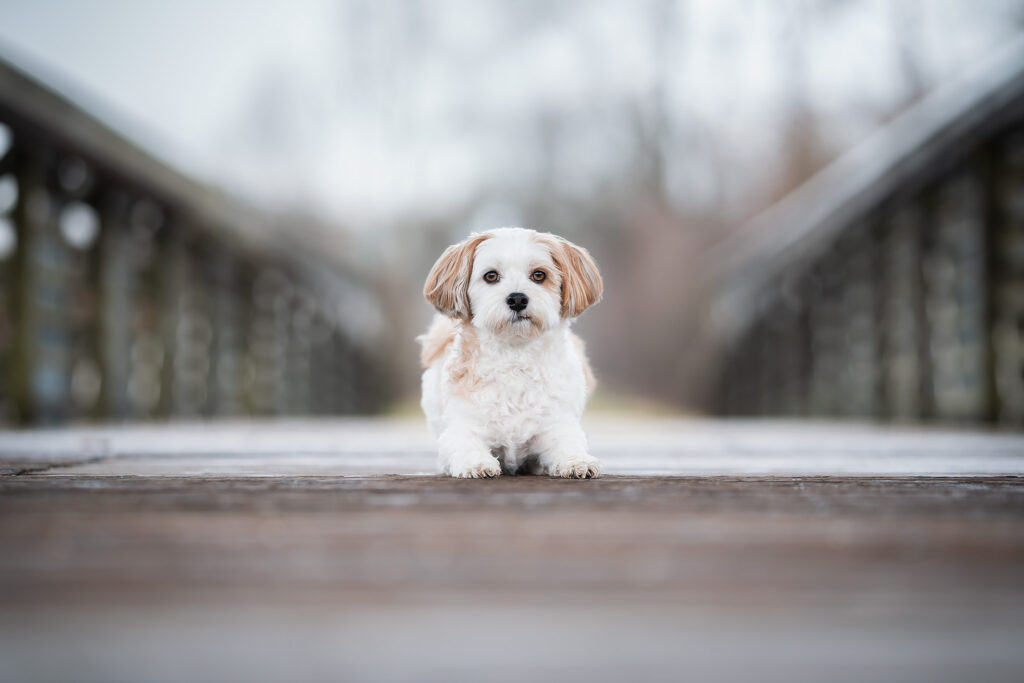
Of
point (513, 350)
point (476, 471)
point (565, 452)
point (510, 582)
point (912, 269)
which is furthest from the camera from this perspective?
point (912, 269)

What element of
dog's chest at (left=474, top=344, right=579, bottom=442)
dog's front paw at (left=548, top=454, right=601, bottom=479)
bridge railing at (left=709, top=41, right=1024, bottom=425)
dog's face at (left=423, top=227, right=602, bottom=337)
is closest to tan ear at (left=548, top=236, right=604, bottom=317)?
dog's face at (left=423, top=227, right=602, bottom=337)

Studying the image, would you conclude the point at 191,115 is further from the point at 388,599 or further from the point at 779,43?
the point at 388,599

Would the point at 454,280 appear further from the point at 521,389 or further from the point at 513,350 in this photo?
the point at 521,389

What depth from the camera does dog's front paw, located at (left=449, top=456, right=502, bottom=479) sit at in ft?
7.41

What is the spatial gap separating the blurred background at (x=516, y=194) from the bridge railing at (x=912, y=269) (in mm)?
30

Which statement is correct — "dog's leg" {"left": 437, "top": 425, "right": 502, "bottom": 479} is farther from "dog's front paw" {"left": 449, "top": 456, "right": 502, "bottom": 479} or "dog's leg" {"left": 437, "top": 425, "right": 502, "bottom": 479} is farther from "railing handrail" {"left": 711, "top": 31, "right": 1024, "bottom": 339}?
"railing handrail" {"left": 711, "top": 31, "right": 1024, "bottom": 339}

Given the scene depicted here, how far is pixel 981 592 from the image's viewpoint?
101 cm

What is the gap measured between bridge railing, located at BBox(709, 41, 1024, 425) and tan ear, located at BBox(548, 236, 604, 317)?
10.6 feet

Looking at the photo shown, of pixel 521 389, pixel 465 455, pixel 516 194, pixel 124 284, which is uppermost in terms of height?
pixel 516 194

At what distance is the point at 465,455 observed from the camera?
2.32 m

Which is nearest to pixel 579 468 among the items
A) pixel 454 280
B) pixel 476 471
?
pixel 476 471

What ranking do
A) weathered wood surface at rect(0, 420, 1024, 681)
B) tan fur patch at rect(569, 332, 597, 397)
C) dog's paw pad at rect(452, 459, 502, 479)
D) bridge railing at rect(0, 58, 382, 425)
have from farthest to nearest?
bridge railing at rect(0, 58, 382, 425) < tan fur patch at rect(569, 332, 597, 397) < dog's paw pad at rect(452, 459, 502, 479) < weathered wood surface at rect(0, 420, 1024, 681)

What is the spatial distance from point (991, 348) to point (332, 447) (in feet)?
13.8

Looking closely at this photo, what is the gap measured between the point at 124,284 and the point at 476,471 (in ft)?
16.0
